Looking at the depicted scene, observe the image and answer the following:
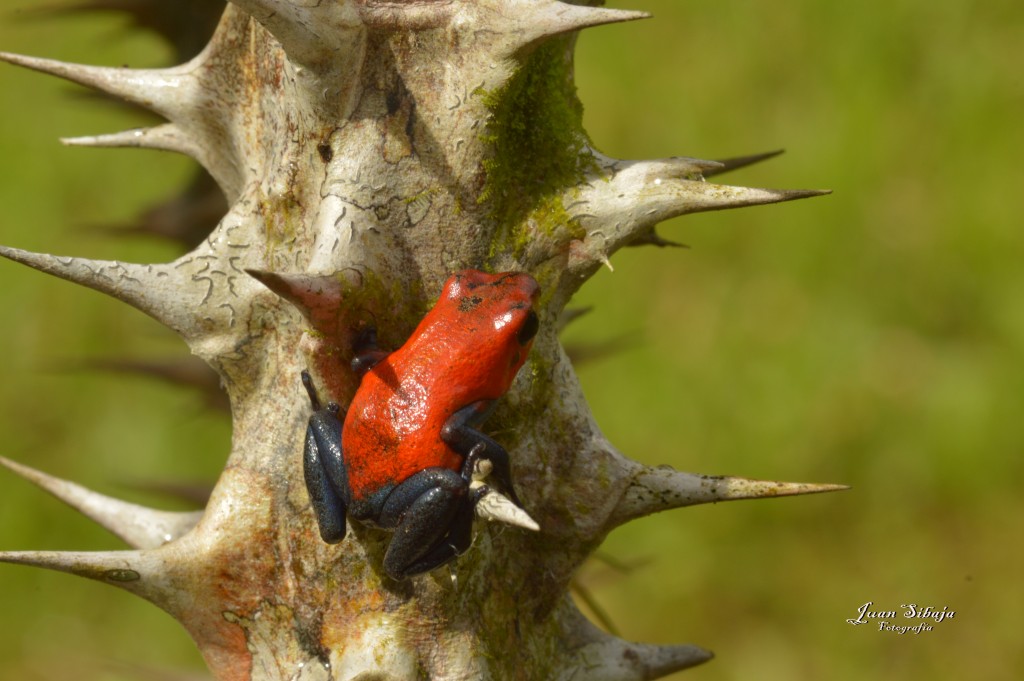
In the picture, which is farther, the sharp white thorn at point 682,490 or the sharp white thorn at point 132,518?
the sharp white thorn at point 132,518

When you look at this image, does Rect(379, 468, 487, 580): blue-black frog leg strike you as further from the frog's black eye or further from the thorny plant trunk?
the frog's black eye

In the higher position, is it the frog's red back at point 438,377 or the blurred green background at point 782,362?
the frog's red back at point 438,377

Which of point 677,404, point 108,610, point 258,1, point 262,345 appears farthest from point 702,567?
point 258,1

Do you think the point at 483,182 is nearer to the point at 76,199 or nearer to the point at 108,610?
the point at 108,610

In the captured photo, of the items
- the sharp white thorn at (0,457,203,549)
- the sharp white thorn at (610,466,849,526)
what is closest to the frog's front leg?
the sharp white thorn at (610,466,849,526)

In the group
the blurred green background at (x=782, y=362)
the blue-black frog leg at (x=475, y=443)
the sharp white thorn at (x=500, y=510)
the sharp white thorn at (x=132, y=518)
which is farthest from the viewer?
the blurred green background at (x=782, y=362)

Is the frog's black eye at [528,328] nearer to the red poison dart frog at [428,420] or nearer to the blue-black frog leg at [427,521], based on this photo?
the red poison dart frog at [428,420]

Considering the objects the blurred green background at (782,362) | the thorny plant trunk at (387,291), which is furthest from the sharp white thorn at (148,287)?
the blurred green background at (782,362)

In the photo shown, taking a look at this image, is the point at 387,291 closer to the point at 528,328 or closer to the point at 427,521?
the point at 528,328
